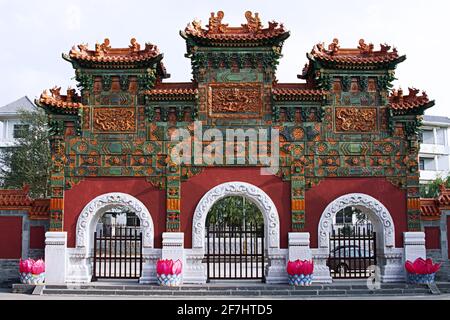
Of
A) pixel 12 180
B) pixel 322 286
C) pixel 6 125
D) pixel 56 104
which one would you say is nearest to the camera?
pixel 322 286

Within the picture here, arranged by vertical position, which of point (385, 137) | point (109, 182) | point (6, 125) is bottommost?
point (109, 182)

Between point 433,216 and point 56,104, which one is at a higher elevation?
point 56,104

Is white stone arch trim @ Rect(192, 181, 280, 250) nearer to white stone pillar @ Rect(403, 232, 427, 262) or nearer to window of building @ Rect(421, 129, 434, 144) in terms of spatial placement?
white stone pillar @ Rect(403, 232, 427, 262)

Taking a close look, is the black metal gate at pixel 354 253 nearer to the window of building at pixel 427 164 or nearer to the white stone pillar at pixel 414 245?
the white stone pillar at pixel 414 245

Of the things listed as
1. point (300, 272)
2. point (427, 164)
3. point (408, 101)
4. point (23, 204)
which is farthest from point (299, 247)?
point (427, 164)

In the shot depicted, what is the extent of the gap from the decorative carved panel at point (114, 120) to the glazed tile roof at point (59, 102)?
23.8 inches

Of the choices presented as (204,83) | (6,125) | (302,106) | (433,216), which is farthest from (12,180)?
(433,216)

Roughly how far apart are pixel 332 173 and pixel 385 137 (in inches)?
72.2

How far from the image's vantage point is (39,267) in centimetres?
1405

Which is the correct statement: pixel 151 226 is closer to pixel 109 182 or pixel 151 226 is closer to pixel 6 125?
pixel 109 182

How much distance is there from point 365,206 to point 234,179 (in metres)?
3.72

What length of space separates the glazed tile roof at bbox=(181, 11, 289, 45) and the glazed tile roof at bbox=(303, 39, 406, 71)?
1.11 meters

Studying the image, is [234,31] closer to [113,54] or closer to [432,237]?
[113,54]

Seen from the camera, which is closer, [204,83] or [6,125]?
[204,83]
